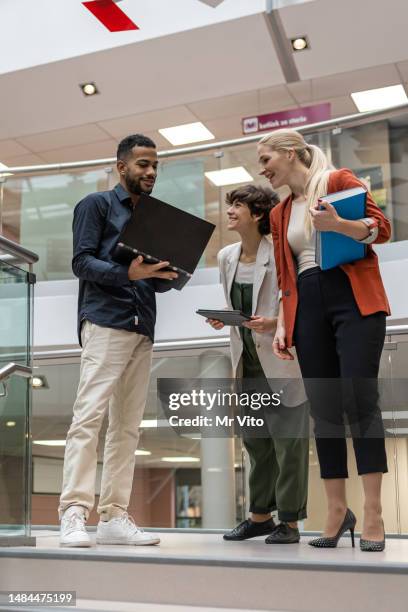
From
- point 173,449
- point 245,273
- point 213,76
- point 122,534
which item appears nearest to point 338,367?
point 245,273

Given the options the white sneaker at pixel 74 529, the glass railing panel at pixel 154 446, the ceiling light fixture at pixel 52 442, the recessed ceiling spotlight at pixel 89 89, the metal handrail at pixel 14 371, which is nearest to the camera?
the white sneaker at pixel 74 529

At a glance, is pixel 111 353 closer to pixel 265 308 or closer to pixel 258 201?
pixel 265 308

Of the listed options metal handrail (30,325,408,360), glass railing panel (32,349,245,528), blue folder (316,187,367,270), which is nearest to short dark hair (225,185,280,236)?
blue folder (316,187,367,270)

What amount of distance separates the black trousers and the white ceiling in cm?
428

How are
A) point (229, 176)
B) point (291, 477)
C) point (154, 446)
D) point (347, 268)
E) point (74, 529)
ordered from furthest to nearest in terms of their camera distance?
1. point (229, 176)
2. point (154, 446)
3. point (291, 477)
4. point (74, 529)
5. point (347, 268)

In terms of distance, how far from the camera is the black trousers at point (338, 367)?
245 centimetres

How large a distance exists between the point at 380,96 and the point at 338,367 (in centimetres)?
714

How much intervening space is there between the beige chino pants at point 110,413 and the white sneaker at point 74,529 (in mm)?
28

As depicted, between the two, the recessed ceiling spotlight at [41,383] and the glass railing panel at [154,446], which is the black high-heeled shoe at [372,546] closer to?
the glass railing panel at [154,446]

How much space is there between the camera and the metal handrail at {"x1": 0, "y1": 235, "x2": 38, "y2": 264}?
9.62 feet

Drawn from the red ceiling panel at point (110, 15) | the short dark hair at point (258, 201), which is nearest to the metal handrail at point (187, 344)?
the short dark hair at point (258, 201)

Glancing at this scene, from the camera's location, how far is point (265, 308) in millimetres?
A: 3014

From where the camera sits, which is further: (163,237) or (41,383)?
(41,383)

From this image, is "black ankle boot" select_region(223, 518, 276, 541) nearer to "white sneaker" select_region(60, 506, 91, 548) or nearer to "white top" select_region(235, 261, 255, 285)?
"white sneaker" select_region(60, 506, 91, 548)
